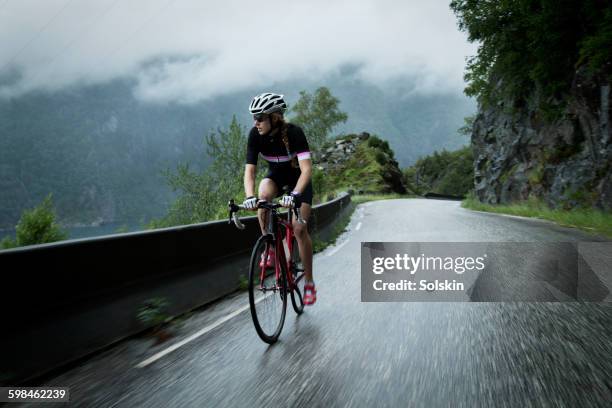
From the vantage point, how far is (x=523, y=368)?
11.2 ft

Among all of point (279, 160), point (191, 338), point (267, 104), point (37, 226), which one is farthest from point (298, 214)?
point (37, 226)

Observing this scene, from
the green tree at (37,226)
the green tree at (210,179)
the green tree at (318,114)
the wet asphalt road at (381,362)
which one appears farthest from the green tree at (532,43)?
the green tree at (318,114)

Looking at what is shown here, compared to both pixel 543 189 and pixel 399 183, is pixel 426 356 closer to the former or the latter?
pixel 543 189

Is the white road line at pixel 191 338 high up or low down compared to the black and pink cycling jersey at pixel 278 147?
down

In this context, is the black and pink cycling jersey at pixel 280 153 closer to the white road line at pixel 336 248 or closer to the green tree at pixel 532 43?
the white road line at pixel 336 248

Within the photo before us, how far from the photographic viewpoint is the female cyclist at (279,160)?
4559 mm

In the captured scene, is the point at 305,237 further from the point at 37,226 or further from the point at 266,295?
the point at 37,226

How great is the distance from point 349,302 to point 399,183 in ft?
217

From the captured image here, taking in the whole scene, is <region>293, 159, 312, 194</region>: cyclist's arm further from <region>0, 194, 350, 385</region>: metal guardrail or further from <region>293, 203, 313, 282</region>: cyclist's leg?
<region>0, 194, 350, 385</region>: metal guardrail

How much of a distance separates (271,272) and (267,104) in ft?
5.31

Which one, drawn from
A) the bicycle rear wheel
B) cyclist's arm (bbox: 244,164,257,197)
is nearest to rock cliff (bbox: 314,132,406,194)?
cyclist's arm (bbox: 244,164,257,197)

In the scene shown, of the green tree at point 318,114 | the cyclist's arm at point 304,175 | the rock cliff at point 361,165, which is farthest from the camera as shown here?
the green tree at point 318,114

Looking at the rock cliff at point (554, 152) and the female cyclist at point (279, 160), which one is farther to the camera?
the rock cliff at point (554, 152)

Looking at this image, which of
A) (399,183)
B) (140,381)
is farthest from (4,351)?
(399,183)
